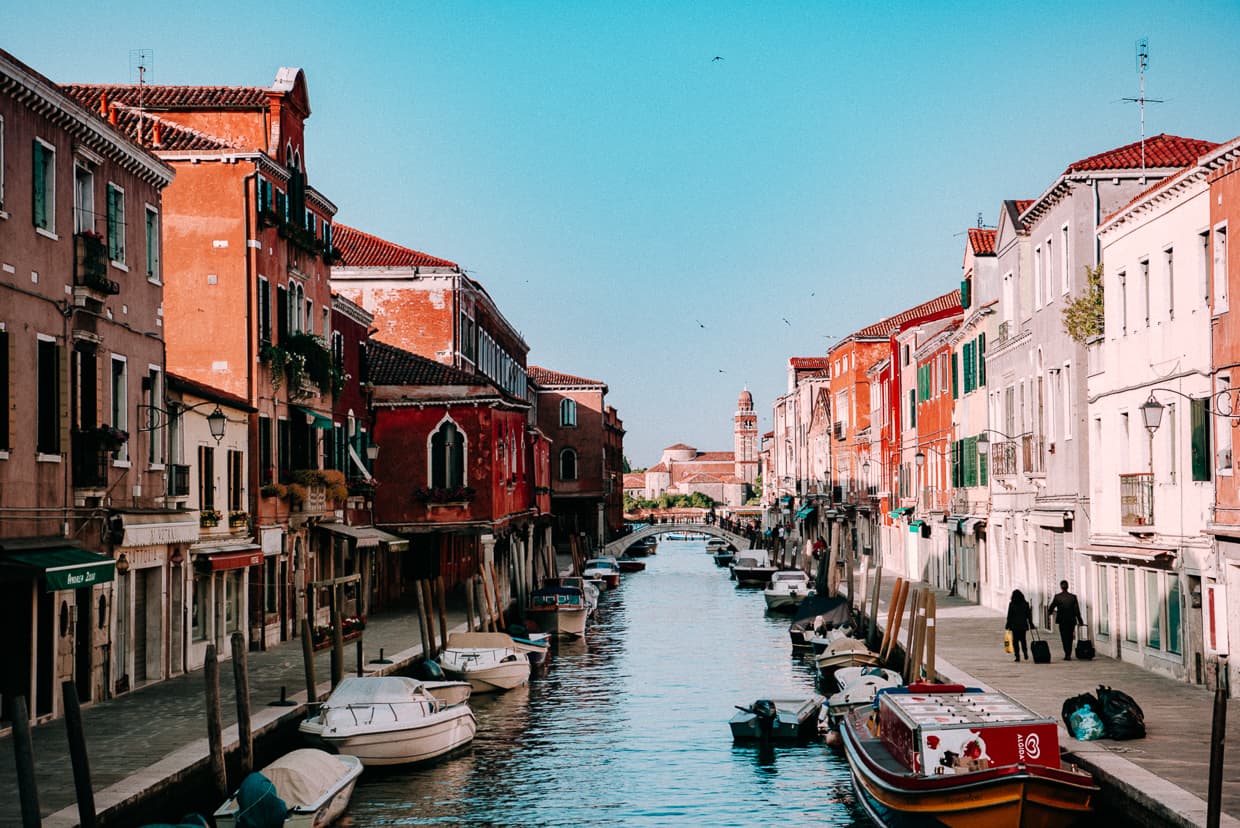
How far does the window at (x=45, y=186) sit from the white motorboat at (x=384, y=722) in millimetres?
7417

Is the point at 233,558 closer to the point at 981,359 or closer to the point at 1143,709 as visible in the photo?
the point at 1143,709

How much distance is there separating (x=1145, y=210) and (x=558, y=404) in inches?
2470

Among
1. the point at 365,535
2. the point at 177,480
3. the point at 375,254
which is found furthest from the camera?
the point at 375,254

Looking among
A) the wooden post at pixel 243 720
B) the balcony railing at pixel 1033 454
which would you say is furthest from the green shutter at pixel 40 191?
the balcony railing at pixel 1033 454

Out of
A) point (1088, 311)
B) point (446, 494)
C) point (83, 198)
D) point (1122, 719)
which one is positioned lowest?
point (1122, 719)

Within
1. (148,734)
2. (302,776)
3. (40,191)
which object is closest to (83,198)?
(40,191)

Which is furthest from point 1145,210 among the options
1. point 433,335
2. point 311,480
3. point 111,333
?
point 433,335

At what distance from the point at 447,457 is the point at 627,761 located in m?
19.3

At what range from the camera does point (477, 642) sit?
99.6ft

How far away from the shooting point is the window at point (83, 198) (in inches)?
817

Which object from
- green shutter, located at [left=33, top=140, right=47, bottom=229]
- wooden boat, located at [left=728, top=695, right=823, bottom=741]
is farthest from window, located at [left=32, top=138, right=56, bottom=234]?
wooden boat, located at [left=728, top=695, right=823, bottom=741]

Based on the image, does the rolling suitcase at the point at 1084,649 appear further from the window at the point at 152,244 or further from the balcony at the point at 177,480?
the window at the point at 152,244

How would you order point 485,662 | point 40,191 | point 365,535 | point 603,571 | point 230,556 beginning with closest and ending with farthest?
point 40,191
point 230,556
point 485,662
point 365,535
point 603,571

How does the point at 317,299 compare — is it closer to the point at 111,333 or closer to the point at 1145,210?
the point at 111,333
